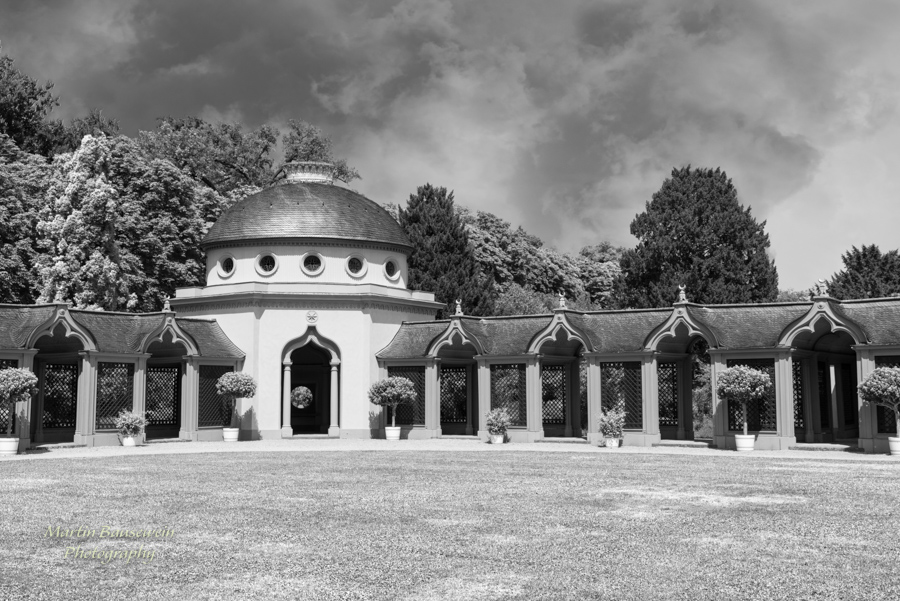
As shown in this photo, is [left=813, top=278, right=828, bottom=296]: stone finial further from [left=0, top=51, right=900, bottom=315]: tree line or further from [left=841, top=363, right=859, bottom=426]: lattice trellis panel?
[left=0, top=51, right=900, bottom=315]: tree line

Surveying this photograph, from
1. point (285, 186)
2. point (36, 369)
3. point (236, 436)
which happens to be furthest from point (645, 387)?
point (36, 369)

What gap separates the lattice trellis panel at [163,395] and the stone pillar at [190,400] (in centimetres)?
218

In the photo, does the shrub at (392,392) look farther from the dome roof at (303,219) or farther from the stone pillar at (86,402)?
the stone pillar at (86,402)

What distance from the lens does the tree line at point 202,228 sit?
163 feet

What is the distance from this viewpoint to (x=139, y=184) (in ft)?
178

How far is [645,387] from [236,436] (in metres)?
16.9

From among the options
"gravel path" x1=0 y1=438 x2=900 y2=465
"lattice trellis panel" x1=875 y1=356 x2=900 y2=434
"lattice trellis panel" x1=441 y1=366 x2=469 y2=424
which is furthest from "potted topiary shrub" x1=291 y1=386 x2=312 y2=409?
"lattice trellis panel" x1=875 y1=356 x2=900 y2=434

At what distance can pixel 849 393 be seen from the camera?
40531mm

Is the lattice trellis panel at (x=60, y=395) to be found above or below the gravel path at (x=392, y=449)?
above

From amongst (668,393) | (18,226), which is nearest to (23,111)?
(18,226)

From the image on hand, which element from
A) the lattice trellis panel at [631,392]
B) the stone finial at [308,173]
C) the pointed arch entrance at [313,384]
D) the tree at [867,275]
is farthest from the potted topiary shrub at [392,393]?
the tree at [867,275]

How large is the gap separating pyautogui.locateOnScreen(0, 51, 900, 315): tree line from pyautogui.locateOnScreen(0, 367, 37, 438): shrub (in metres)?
12.5

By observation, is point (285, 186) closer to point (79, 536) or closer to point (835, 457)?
point (835, 457)

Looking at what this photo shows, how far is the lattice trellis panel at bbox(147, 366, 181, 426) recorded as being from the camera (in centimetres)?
4381
